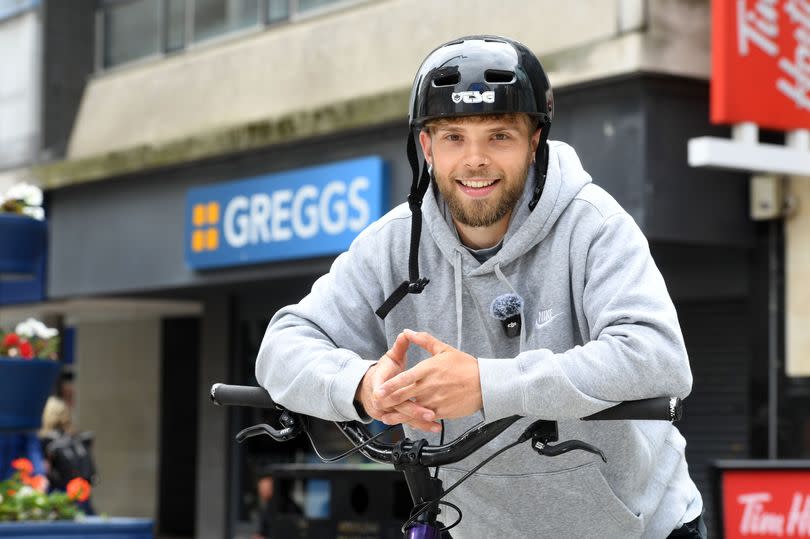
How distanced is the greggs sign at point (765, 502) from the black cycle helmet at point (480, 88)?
6.09m

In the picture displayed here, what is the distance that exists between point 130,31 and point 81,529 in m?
10.3

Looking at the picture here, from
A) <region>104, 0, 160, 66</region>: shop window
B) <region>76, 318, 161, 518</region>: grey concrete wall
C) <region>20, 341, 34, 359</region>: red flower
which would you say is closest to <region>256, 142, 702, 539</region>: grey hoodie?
<region>20, 341, 34, 359</region>: red flower

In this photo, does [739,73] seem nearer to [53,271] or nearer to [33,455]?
[33,455]

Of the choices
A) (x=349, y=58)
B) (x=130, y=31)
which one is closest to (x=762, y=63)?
(x=349, y=58)

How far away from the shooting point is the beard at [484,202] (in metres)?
2.99

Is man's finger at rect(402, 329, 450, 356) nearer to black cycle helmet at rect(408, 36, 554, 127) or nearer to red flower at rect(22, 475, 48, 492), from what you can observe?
black cycle helmet at rect(408, 36, 554, 127)

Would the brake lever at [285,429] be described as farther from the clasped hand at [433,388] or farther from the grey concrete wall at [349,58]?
the grey concrete wall at [349,58]

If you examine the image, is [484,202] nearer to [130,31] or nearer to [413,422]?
[413,422]

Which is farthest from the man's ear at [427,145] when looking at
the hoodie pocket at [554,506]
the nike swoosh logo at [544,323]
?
the hoodie pocket at [554,506]

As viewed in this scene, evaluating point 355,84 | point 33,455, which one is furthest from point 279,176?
point 33,455

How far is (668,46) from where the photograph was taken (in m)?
10.6

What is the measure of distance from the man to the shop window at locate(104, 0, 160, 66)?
1471cm

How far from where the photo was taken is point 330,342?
123 inches

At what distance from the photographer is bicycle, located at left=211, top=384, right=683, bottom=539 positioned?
8.48 ft
